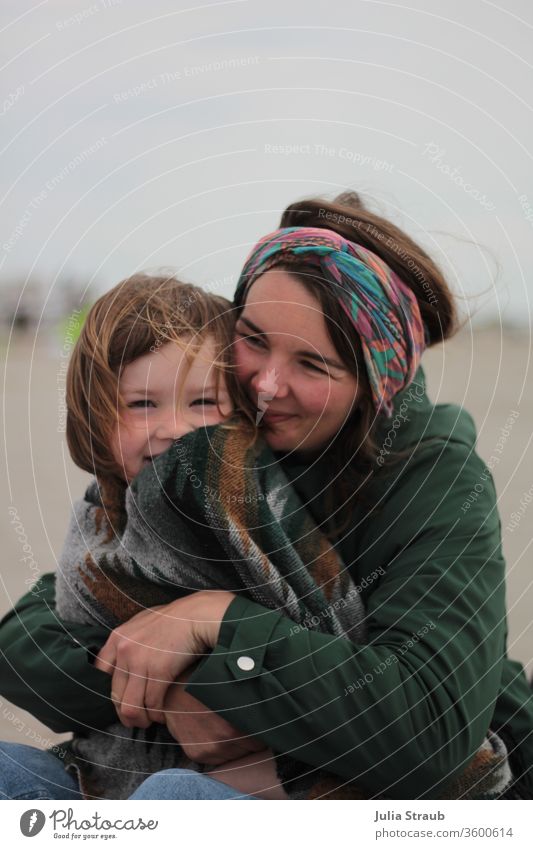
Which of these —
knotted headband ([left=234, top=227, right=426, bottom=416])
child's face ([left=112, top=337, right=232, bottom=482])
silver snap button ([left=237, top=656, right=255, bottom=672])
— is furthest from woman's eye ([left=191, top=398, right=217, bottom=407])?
silver snap button ([left=237, top=656, right=255, bottom=672])

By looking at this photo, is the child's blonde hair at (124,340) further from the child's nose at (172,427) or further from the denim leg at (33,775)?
the denim leg at (33,775)

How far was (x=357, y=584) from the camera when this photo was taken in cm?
106

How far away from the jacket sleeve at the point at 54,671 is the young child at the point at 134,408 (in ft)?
0.07

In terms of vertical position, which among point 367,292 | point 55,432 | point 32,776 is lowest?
point 32,776

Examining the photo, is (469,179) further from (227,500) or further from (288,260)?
(227,500)

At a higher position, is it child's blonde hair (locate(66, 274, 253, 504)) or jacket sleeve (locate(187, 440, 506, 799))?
child's blonde hair (locate(66, 274, 253, 504))

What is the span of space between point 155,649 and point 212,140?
571 millimetres

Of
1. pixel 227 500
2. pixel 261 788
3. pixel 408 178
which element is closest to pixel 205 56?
pixel 408 178

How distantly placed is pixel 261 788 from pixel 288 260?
1.79 feet

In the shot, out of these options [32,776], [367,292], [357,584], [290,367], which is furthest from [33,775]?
[367,292]

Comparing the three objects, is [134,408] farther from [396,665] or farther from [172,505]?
[396,665]

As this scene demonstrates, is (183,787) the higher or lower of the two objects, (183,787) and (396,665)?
Answer: the lower

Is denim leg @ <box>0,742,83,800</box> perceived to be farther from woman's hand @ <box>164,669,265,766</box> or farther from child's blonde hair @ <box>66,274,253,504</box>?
child's blonde hair @ <box>66,274,253,504</box>

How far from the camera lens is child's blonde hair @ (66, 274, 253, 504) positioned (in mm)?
1043
